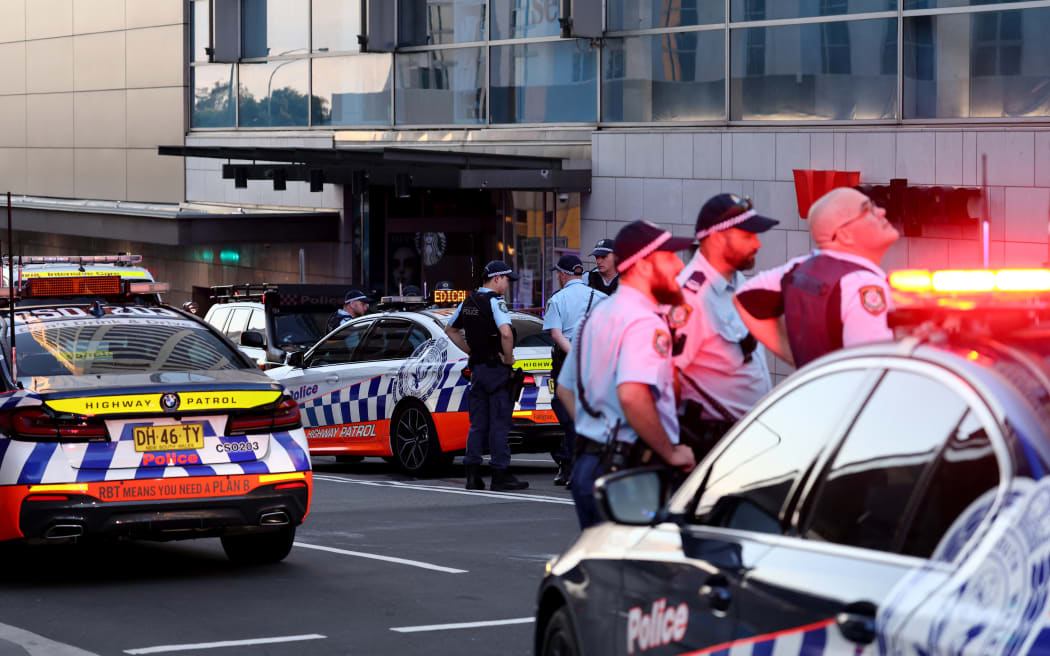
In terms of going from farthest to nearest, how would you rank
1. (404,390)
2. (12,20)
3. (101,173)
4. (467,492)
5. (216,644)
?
1. (12,20)
2. (101,173)
3. (404,390)
4. (467,492)
5. (216,644)

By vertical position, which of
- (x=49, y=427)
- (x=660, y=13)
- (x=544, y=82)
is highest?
(x=660, y=13)

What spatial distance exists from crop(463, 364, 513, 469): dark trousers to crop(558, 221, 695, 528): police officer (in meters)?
7.59

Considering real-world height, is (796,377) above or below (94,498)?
above

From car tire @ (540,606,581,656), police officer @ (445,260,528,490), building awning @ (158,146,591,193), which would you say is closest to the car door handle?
car tire @ (540,606,581,656)

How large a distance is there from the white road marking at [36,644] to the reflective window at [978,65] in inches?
568

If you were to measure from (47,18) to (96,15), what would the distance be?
2628mm

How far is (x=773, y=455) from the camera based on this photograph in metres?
4.09

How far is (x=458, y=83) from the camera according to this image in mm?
28188

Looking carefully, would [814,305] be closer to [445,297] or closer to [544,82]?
[445,297]

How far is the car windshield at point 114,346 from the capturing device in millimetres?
9547

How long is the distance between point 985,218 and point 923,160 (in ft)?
53.6

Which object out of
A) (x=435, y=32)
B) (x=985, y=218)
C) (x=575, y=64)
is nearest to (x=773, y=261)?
(x=575, y=64)

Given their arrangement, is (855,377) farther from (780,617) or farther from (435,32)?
(435,32)

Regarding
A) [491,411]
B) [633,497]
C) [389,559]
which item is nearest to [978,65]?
[491,411]
